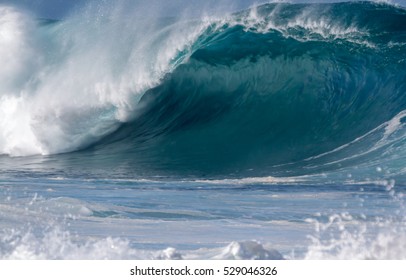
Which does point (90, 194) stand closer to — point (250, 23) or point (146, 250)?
point (146, 250)

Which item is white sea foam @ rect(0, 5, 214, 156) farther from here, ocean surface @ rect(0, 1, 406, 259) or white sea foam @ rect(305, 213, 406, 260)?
white sea foam @ rect(305, 213, 406, 260)

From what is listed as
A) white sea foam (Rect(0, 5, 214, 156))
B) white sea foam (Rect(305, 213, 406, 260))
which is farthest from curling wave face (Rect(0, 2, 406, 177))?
white sea foam (Rect(305, 213, 406, 260))

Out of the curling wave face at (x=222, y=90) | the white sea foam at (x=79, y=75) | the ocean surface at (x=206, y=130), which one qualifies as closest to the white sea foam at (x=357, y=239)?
the ocean surface at (x=206, y=130)

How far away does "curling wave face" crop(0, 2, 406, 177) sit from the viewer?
1147 cm

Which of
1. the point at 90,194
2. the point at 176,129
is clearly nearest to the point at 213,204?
the point at 90,194

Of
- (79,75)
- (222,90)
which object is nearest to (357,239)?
(222,90)

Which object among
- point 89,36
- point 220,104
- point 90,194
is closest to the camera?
point 90,194

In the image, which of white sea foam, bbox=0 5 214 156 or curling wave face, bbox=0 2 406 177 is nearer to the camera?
curling wave face, bbox=0 2 406 177

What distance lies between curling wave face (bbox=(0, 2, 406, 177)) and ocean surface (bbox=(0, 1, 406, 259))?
0.03 metres

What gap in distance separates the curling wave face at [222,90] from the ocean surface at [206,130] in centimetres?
3

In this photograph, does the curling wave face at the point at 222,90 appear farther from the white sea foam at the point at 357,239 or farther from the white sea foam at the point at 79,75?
the white sea foam at the point at 357,239

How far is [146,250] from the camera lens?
5129mm

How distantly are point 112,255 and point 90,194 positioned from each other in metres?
2.76

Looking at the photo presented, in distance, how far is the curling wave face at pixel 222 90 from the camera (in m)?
11.5
